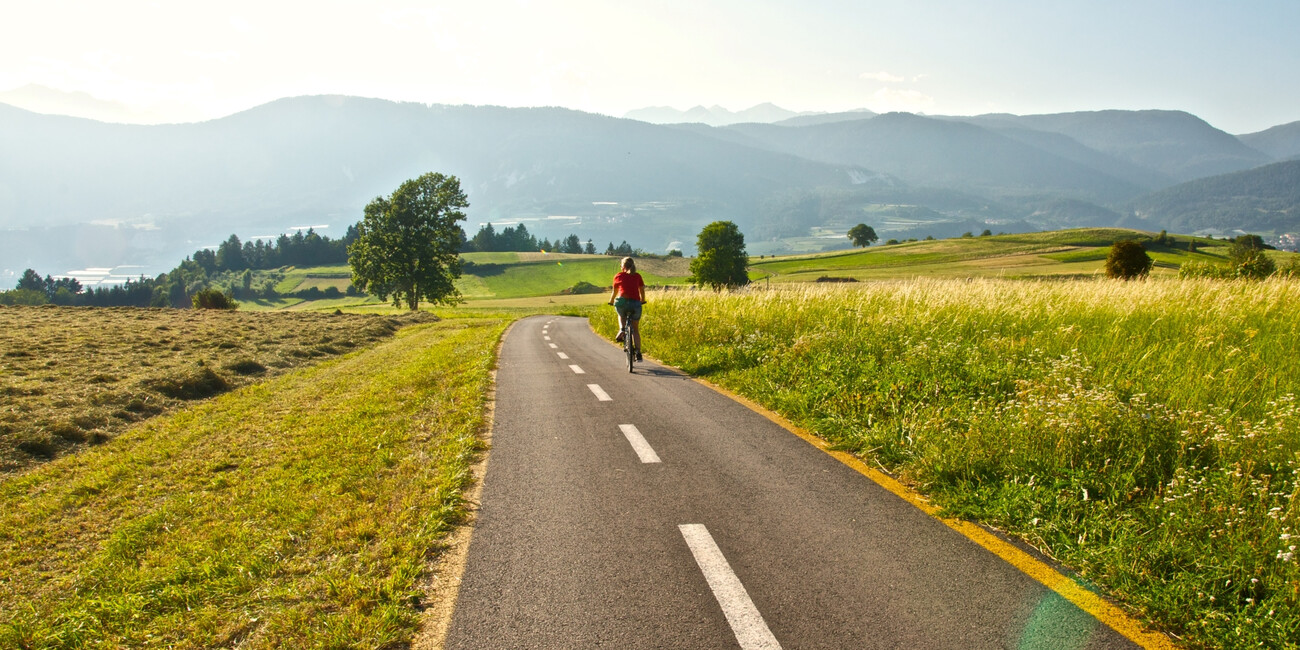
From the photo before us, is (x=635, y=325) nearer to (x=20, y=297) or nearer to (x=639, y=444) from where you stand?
(x=639, y=444)

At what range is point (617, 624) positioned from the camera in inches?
127

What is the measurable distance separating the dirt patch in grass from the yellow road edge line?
10604mm

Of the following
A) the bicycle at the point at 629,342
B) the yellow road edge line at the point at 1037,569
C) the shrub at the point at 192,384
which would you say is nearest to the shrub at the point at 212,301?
the shrub at the point at 192,384

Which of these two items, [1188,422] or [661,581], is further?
[1188,422]

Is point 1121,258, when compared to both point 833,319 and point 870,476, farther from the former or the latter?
point 870,476

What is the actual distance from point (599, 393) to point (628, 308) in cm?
405

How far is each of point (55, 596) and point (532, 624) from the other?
12.3 ft

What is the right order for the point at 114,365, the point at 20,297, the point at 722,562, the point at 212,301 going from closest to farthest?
the point at 722,562, the point at 114,365, the point at 212,301, the point at 20,297

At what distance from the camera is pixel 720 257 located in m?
74.9

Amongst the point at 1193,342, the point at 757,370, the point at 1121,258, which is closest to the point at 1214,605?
the point at 1193,342

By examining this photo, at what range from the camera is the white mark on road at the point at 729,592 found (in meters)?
3.07

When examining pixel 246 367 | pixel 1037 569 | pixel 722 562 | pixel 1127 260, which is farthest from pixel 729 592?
pixel 1127 260

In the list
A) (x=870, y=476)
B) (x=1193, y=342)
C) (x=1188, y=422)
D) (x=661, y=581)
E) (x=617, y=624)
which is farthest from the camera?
(x=1193, y=342)

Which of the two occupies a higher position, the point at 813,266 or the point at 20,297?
the point at 20,297
